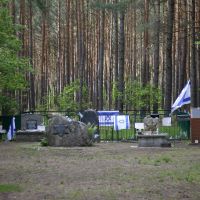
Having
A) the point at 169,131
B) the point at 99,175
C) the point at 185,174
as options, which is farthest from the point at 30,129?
the point at 185,174

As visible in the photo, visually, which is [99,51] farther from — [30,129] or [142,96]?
[30,129]

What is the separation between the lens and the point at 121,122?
2611 centimetres

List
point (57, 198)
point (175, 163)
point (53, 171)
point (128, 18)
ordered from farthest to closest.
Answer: point (128, 18) → point (175, 163) → point (53, 171) → point (57, 198)

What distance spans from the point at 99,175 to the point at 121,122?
1437cm

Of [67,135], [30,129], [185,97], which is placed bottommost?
[67,135]

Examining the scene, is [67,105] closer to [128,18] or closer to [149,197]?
[128,18]

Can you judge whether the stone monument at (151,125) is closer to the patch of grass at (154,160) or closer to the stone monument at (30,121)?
the patch of grass at (154,160)

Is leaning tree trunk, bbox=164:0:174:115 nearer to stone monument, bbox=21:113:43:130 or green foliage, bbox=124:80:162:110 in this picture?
green foliage, bbox=124:80:162:110

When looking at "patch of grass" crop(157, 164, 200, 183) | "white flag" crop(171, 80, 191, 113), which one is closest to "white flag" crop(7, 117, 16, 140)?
"white flag" crop(171, 80, 191, 113)

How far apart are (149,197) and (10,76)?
53.2ft

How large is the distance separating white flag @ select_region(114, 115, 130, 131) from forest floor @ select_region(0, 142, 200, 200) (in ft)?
24.9

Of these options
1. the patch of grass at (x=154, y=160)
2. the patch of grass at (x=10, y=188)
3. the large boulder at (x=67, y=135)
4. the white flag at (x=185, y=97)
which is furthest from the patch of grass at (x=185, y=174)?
the white flag at (x=185, y=97)

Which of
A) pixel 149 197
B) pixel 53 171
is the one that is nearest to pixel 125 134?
pixel 53 171

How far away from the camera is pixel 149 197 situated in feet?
29.1
